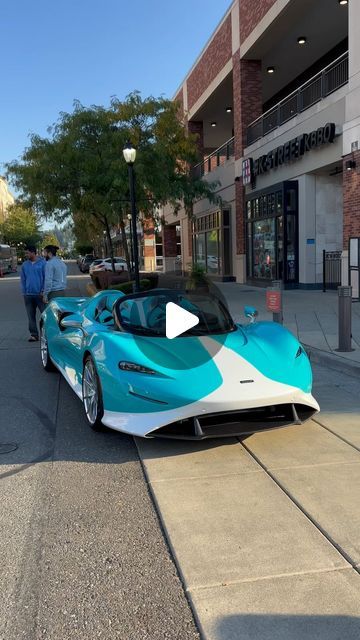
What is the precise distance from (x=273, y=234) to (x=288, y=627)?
59.1 feet

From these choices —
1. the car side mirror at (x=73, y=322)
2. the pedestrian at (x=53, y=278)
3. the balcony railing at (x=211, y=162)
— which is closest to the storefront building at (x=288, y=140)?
the balcony railing at (x=211, y=162)

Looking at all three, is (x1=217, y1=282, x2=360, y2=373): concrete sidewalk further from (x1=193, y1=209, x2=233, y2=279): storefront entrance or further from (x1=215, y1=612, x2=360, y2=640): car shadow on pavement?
(x1=193, y1=209, x2=233, y2=279): storefront entrance

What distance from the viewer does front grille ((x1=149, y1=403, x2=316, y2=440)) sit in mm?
3953

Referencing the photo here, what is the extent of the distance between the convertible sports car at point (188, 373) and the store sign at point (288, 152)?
1198cm

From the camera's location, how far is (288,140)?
60.3 feet

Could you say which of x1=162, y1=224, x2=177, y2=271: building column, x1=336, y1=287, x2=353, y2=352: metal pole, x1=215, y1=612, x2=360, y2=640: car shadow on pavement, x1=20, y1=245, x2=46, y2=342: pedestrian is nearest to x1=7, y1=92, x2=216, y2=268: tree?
x1=20, y1=245, x2=46, y2=342: pedestrian

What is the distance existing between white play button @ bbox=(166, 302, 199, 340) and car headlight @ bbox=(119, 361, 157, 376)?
2.16 ft

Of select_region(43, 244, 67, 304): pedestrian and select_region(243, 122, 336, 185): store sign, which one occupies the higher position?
select_region(243, 122, 336, 185): store sign

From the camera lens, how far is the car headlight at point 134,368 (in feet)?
13.6

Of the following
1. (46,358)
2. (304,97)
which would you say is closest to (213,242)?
(304,97)

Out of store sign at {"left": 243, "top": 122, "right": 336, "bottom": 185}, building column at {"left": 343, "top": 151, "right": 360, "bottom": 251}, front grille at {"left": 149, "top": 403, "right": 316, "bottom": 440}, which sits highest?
store sign at {"left": 243, "top": 122, "right": 336, "bottom": 185}

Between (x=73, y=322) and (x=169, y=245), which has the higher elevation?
(x=169, y=245)

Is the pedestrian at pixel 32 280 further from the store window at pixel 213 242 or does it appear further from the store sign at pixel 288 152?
the store window at pixel 213 242

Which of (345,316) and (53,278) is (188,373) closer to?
(345,316)
